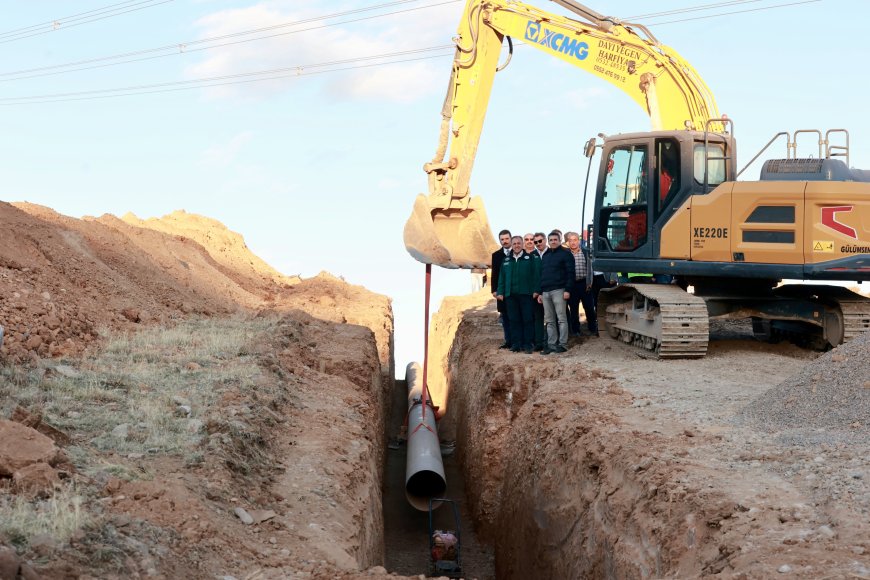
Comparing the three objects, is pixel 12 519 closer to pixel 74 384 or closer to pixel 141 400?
pixel 141 400

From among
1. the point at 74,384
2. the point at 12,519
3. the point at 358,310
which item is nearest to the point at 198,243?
the point at 358,310

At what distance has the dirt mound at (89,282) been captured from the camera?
495 inches

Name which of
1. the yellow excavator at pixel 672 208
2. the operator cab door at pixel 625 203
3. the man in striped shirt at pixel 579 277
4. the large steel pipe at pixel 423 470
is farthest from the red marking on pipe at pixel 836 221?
the large steel pipe at pixel 423 470

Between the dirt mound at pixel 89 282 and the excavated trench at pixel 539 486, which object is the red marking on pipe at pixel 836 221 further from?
the dirt mound at pixel 89 282

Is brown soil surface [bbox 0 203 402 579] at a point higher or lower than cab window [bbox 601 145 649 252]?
lower

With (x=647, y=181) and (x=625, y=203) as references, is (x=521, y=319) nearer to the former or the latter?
(x=625, y=203)

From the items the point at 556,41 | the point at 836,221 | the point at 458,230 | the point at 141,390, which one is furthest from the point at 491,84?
the point at 141,390

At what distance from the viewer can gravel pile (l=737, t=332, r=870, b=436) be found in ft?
25.9

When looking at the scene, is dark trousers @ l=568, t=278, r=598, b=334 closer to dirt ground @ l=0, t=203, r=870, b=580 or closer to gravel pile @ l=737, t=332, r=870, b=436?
dirt ground @ l=0, t=203, r=870, b=580

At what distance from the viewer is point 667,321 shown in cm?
1216


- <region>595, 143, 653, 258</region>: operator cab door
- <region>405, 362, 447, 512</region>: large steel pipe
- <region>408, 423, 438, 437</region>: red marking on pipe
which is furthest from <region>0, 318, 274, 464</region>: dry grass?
<region>595, 143, 653, 258</region>: operator cab door

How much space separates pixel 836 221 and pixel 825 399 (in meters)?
4.17

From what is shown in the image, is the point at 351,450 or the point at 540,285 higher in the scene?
the point at 540,285

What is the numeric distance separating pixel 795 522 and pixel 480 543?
6977 mm
